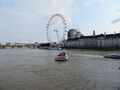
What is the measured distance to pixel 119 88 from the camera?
1806cm

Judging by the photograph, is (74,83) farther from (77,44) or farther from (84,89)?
(77,44)

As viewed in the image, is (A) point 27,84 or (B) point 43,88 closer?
(B) point 43,88

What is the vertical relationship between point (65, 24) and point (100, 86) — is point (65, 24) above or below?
above

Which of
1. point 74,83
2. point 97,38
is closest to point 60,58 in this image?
point 74,83

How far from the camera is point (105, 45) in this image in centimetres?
14975

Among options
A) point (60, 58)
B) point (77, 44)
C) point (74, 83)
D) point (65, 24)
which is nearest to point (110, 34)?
point (65, 24)

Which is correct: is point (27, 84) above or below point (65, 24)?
below

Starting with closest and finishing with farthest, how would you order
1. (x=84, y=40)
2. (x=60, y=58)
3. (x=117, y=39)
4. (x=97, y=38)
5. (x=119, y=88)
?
(x=119, y=88), (x=60, y=58), (x=117, y=39), (x=97, y=38), (x=84, y=40)

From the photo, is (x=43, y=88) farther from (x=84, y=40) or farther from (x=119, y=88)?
(x=84, y=40)

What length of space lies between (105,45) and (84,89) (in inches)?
5265

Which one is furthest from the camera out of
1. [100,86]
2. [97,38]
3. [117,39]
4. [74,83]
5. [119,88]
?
[97,38]

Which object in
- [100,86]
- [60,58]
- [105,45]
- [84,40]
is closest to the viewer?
[100,86]

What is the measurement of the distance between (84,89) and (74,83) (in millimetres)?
2743

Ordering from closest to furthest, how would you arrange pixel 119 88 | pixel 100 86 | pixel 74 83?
pixel 119 88 → pixel 100 86 → pixel 74 83
